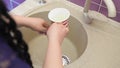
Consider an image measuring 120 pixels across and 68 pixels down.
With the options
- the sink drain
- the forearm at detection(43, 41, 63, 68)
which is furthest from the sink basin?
the forearm at detection(43, 41, 63, 68)

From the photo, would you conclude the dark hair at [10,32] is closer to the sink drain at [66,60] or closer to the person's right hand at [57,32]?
the person's right hand at [57,32]

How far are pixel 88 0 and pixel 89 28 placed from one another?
13 cm

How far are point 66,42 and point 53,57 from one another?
484 mm

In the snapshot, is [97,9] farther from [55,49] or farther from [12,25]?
[12,25]

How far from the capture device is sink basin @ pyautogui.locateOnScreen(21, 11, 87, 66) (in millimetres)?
931

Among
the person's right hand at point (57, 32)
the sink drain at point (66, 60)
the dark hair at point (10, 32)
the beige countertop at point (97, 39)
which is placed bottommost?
the sink drain at point (66, 60)

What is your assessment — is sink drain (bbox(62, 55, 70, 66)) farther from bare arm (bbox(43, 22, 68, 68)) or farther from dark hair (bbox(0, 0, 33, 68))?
dark hair (bbox(0, 0, 33, 68))

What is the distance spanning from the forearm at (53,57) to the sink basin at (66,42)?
0.38 m

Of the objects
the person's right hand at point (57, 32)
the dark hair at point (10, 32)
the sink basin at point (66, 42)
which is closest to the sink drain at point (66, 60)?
the sink basin at point (66, 42)

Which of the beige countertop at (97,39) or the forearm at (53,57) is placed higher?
the forearm at (53,57)

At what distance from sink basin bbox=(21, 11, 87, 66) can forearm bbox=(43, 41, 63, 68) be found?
0.38 meters

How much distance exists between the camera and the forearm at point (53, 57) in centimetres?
51

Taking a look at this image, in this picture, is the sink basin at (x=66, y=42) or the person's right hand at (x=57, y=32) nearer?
the person's right hand at (x=57, y=32)

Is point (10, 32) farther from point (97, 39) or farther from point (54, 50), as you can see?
point (97, 39)
